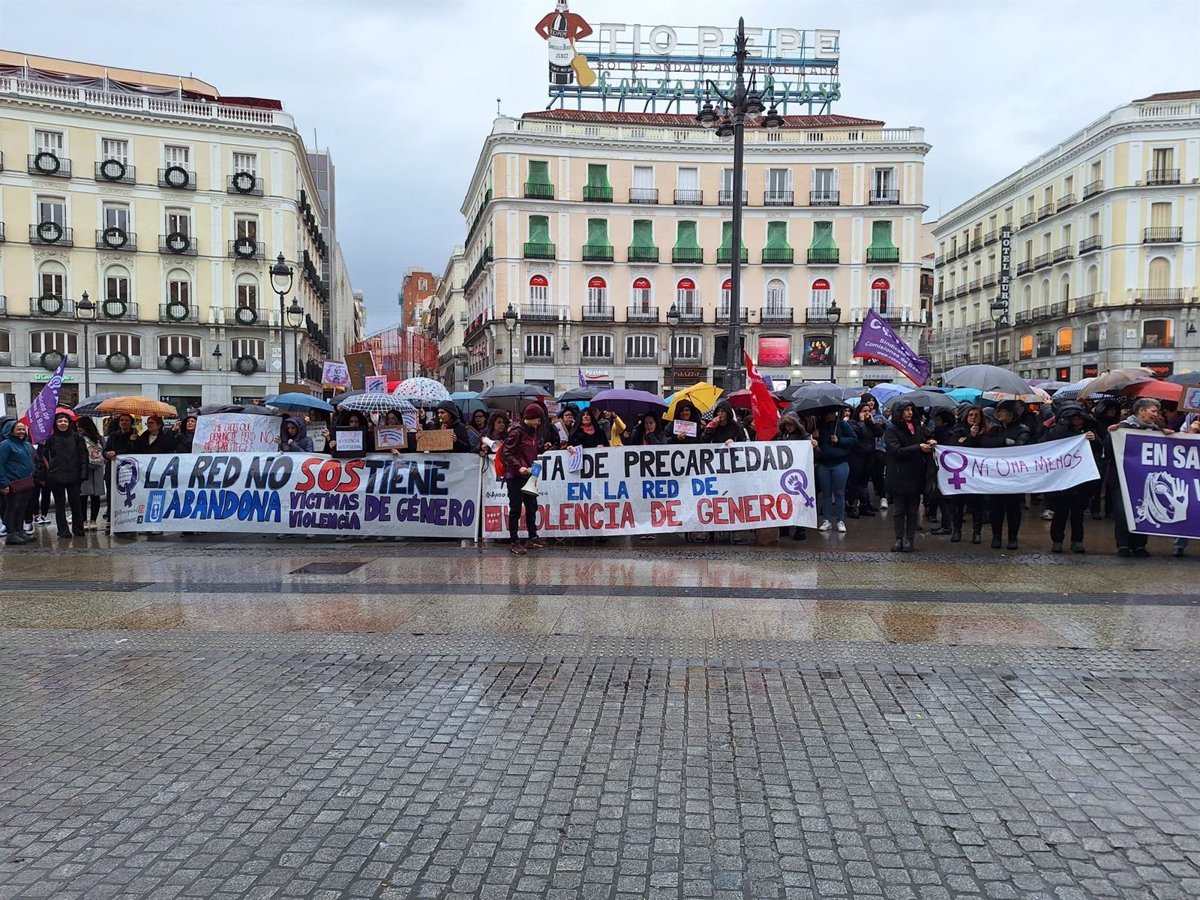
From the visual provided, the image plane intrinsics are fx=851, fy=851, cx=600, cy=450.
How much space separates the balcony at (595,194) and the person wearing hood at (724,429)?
135 ft

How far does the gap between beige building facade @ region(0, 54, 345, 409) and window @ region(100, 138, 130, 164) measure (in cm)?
5

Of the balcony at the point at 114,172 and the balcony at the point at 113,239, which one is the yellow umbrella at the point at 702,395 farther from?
the balcony at the point at 114,172

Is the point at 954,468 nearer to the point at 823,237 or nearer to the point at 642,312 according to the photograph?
the point at 642,312

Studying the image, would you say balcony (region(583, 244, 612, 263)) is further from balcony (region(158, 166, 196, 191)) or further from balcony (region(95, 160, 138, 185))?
balcony (region(95, 160, 138, 185))

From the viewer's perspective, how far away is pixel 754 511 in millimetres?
10523

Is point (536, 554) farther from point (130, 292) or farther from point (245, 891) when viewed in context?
point (130, 292)

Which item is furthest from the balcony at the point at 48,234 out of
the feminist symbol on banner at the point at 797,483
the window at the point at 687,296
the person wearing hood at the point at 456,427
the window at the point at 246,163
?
the feminist symbol on banner at the point at 797,483

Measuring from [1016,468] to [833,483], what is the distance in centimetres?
217

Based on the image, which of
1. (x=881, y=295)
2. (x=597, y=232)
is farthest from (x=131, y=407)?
(x=881, y=295)

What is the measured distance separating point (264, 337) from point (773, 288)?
2961 cm

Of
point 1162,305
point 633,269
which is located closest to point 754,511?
point 633,269

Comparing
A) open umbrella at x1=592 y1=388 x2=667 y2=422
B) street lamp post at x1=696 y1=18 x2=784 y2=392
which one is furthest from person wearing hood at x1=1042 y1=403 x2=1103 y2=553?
street lamp post at x1=696 y1=18 x2=784 y2=392

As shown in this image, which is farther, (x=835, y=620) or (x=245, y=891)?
(x=835, y=620)

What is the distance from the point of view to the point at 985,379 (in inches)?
517
